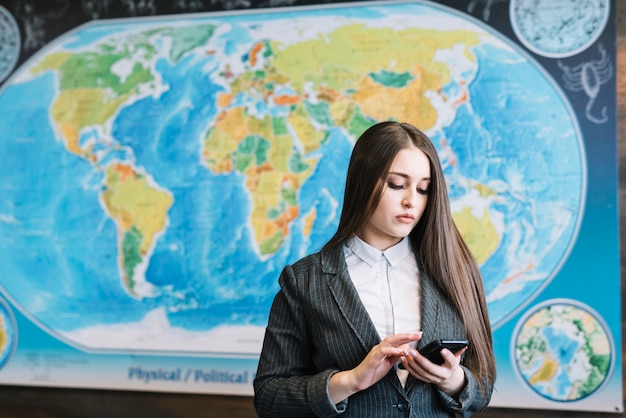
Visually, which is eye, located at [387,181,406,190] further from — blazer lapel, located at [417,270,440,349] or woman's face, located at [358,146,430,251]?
blazer lapel, located at [417,270,440,349]

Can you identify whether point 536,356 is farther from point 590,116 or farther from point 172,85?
point 172,85

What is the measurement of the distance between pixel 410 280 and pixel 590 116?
1.74 meters

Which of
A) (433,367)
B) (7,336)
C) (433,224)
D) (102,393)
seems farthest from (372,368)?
(7,336)

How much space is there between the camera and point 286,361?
5.29ft

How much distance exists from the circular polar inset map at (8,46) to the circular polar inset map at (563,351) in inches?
101

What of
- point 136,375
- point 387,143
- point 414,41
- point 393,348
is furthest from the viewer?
point 136,375

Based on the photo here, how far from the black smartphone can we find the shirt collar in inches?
9.1

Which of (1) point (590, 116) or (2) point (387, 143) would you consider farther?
(1) point (590, 116)

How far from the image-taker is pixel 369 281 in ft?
5.29

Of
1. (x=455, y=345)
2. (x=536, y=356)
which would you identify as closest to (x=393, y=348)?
(x=455, y=345)

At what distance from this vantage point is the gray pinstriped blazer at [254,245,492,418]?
151cm

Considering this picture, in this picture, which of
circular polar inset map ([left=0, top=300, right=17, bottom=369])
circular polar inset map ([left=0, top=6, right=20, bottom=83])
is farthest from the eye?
circular polar inset map ([left=0, top=6, right=20, bottom=83])

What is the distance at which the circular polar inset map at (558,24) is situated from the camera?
306cm

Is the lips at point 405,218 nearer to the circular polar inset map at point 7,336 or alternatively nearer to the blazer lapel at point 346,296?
the blazer lapel at point 346,296
